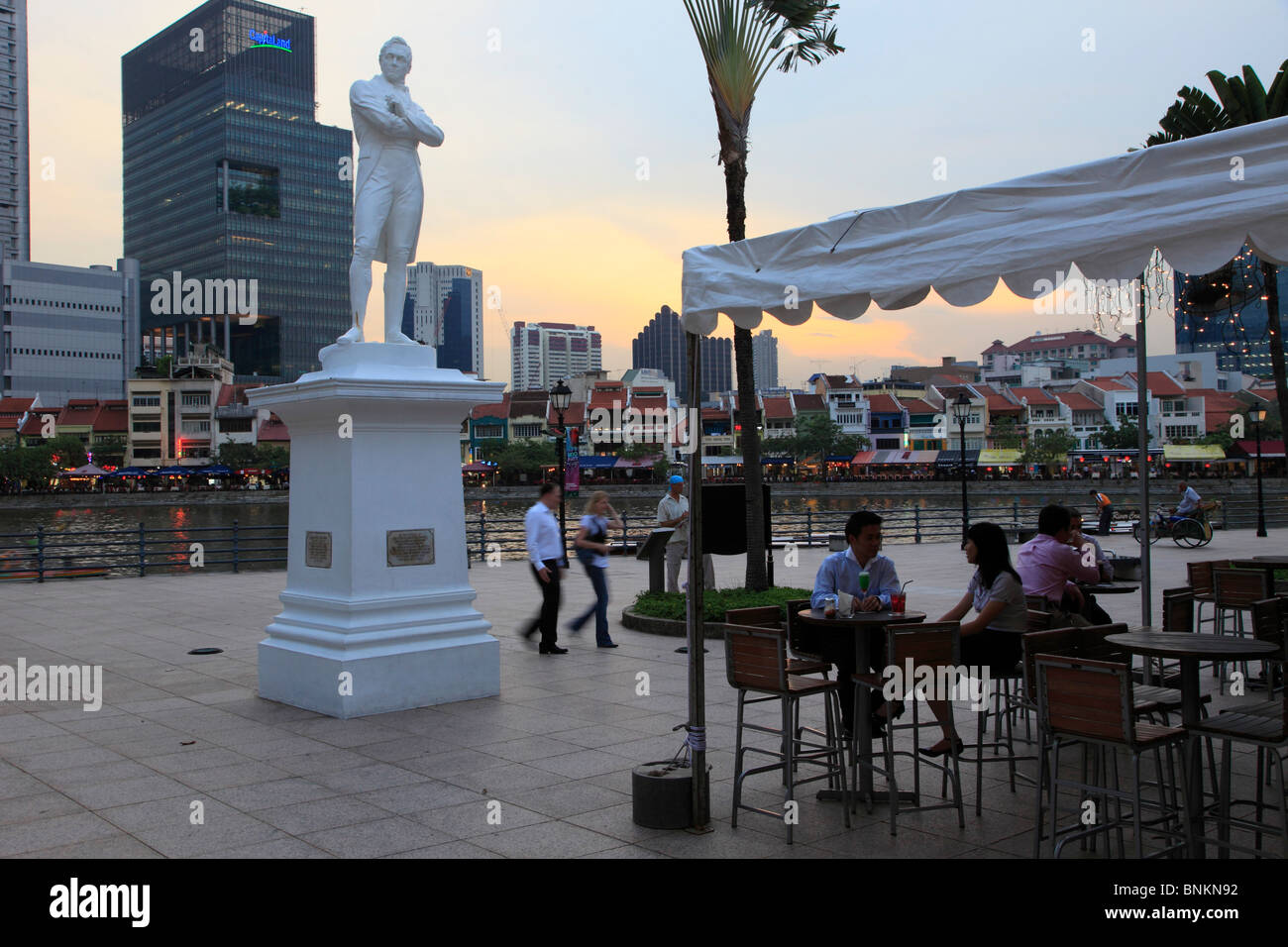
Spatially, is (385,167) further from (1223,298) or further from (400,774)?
(1223,298)

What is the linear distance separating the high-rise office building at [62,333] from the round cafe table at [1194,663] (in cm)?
12636

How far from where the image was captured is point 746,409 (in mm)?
12617

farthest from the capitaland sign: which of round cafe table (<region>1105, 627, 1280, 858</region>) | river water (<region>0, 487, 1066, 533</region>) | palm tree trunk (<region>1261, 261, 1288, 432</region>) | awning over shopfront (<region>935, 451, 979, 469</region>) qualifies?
round cafe table (<region>1105, 627, 1280, 858</region>)

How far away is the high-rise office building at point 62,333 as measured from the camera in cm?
11088

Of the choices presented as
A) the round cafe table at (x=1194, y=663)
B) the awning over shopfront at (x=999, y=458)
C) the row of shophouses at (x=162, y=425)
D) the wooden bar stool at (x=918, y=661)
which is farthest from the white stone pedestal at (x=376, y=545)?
the row of shophouses at (x=162, y=425)

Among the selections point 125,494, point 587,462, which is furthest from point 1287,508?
point 125,494

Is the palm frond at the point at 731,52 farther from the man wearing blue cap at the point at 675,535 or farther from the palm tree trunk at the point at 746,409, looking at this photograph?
the man wearing blue cap at the point at 675,535

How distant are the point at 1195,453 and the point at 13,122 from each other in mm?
142434
